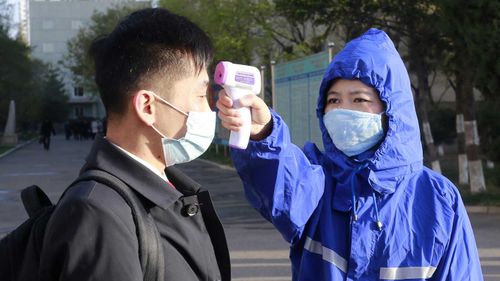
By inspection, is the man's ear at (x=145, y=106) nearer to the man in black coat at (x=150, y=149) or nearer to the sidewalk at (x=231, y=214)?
the man in black coat at (x=150, y=149)

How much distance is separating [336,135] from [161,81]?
36.6 inches

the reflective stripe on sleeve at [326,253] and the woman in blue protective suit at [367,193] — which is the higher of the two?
the woman in blue protective suit at [367,193]

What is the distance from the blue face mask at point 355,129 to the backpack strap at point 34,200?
1.14m

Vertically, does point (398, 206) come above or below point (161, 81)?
below

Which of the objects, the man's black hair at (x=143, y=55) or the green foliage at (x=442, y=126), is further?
the green foliage at (x=442, y=126)

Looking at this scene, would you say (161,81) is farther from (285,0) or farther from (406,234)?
(285,0)

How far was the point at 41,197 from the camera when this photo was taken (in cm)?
194

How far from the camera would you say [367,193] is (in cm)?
257

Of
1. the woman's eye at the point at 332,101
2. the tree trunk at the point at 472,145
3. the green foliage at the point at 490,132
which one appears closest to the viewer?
the woman's eye at the point at 332,101

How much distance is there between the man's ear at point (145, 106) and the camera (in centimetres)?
194

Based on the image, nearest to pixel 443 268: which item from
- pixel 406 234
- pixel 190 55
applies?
pixel 406 234

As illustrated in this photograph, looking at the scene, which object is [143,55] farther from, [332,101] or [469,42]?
[469,42]

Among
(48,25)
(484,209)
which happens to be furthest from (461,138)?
(48,25)

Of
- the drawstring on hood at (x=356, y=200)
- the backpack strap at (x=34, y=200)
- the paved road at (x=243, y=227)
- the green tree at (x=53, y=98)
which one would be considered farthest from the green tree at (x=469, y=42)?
the green tree at (x=53, y=98)
